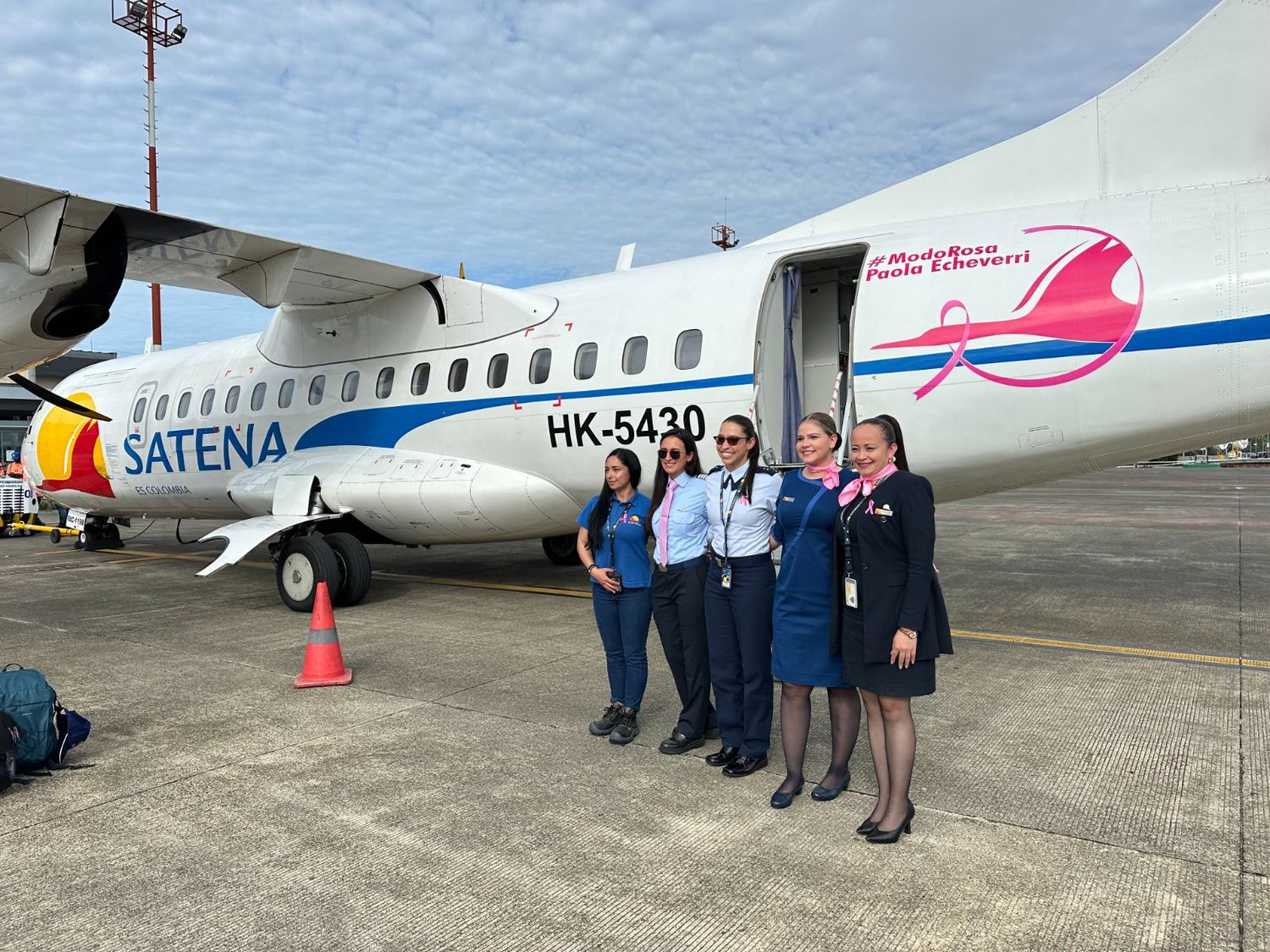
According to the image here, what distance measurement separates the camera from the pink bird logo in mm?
6746

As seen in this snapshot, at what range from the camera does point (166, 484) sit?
13422 mm

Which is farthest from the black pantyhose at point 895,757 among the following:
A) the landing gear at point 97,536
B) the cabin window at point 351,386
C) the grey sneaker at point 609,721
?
the landing gear at point 97,536

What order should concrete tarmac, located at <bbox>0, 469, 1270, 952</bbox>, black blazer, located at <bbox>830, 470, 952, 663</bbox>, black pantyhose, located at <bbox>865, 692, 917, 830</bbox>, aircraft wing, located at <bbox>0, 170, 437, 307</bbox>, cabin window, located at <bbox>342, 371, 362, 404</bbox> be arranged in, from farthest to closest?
1. cabin window, located at <bbox>342, 371, 362, 404</bbox>
2. aircraft wing, located at <bbox>0, 170, 437, 307</bbox>
3. black pantyhose, located at <bbox>865, 692, 917, 830</bbox>
4. black blazer, located at <bbox>830, 470, 952, 663</bbox>
5. concrete tarmac, located at <bbox>0, 469, 1270, 952</bbox>

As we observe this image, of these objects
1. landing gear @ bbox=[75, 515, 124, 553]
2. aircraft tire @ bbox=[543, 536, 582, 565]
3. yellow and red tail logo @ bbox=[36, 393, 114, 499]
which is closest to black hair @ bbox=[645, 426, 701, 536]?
aircraft tire @ bbox=[543, 536, 582, 565]

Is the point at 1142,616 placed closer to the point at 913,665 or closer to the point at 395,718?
the point at 913,665

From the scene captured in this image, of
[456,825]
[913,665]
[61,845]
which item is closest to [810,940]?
[913,665]

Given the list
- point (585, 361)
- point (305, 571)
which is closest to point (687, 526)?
point (585, 361)

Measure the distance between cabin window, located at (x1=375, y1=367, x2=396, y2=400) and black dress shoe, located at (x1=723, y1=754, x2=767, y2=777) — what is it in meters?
7.59

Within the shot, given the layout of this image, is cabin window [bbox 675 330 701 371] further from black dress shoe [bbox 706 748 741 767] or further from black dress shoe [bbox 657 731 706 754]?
black dress shoe [bbox 706 748 741 767]

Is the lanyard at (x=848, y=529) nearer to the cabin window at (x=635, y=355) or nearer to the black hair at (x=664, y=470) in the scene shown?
the black hair at (x=664, y=470)

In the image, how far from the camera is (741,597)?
466 cm

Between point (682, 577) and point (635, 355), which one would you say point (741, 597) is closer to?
point (682, 577)

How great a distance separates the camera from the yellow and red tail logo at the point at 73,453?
563 inches

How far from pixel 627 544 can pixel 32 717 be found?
3402 millimetres
